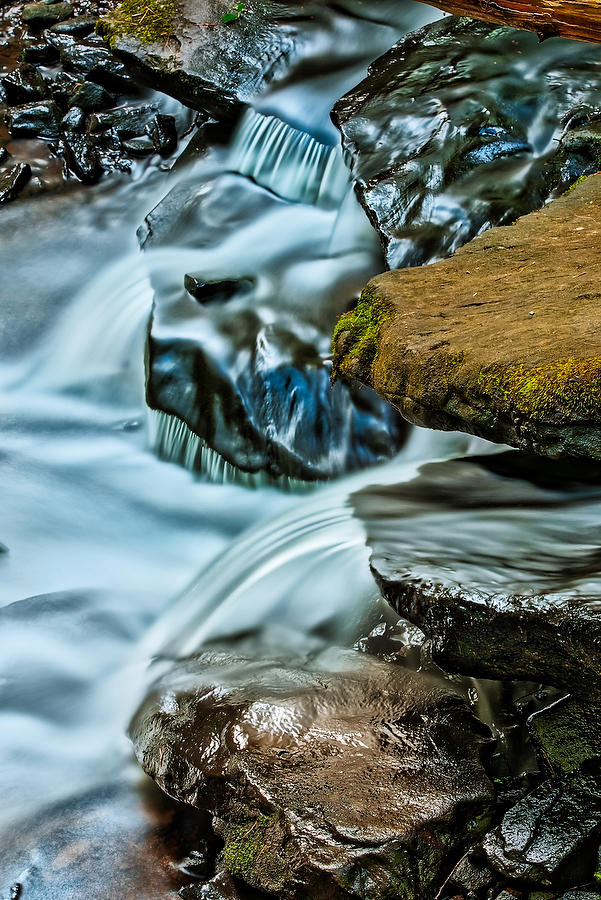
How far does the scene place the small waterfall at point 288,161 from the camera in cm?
661

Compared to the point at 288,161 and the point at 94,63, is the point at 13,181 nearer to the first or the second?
the point at 94,63

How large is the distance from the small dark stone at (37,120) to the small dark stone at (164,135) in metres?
1.16

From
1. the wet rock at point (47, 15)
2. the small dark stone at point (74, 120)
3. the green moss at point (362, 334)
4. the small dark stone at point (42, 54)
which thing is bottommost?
the small dark stone at point (74, 120)

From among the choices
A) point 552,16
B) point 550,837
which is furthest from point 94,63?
point 550,837

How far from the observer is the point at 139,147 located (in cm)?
841

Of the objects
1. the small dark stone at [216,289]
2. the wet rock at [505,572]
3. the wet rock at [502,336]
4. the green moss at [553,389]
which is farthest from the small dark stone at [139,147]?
the green moss at [553,389]

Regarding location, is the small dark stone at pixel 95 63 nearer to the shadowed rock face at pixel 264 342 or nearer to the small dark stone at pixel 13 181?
the small dark stone at pixel 13 181

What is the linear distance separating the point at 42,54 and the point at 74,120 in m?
1.52

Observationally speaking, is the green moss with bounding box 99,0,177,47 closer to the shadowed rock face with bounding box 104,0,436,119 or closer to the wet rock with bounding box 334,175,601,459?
the shadowed rock face with bounding box 104,0,436,119

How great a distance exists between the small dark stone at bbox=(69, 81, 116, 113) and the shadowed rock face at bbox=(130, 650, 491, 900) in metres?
6.92

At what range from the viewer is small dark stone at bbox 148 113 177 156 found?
832cm

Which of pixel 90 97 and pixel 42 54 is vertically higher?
pixel 42 54

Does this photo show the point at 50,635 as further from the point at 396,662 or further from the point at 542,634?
the point at 542,634

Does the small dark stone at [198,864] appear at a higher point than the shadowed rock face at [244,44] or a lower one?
lower
